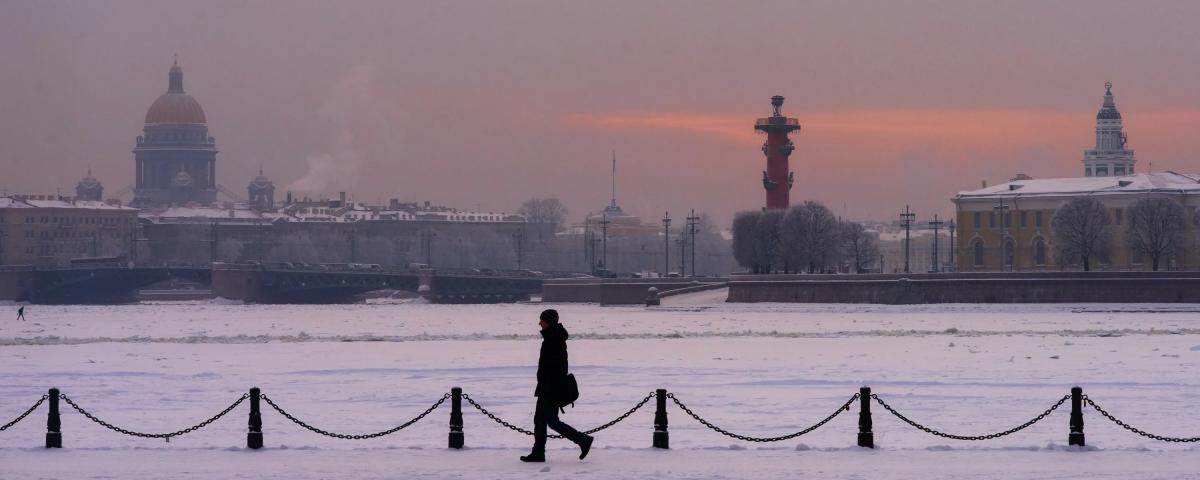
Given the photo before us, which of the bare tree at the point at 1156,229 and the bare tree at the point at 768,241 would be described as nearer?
the bare tree at the point at 1156,229

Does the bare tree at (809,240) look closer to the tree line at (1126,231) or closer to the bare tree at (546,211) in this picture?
the tree line at (1126,231)

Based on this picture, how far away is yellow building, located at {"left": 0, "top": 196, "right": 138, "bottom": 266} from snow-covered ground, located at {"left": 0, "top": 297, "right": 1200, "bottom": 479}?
87837mm

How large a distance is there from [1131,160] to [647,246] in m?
40.5

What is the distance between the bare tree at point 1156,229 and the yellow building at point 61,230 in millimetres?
68716

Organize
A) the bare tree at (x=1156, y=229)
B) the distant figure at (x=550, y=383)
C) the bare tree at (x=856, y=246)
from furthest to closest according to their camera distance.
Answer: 1. the bare tree at (x=856, y=246)
2. the bare tree at (x=1156, y=229)
3. the distant figure at (x=550, y=383)

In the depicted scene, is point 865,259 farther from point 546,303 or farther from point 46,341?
point 46,341

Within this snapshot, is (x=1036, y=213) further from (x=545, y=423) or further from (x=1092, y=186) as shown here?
(x=545, y=423)

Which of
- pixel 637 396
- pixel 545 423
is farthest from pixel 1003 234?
pixel 545 423

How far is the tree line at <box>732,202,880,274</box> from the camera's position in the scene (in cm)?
8631

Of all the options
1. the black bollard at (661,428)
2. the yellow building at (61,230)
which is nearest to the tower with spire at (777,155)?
the yellow building at (61,230)

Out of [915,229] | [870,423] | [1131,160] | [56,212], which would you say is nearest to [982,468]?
[870,423]

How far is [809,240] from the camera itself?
8625cm

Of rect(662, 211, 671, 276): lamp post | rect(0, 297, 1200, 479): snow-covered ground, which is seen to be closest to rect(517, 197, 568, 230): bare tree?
rect(662, 211, 671, 276): lamp post

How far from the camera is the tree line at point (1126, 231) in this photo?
8081cm
